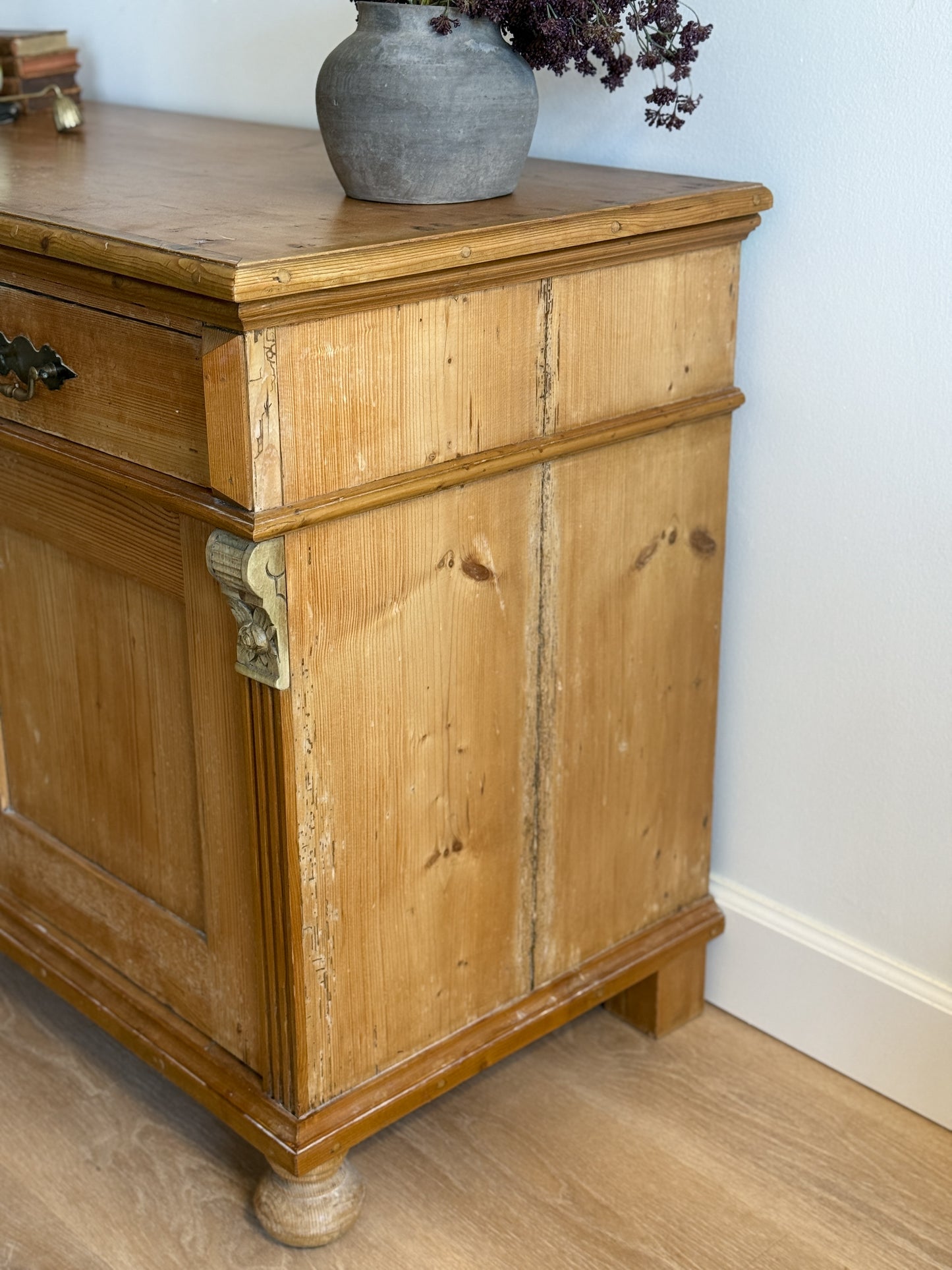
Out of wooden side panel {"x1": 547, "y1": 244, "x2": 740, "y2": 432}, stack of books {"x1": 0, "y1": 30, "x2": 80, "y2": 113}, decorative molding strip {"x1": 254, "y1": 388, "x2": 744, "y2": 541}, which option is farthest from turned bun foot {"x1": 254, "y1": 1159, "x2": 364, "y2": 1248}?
stack of books {"x1": 0, "y1": 30, "x2": 80, "y2": 113}

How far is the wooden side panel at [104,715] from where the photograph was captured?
1.34 m

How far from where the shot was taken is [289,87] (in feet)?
6.13

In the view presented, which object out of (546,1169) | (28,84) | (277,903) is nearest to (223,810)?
(277,903)

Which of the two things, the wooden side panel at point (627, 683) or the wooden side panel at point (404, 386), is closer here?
the wooden side panel at point (404, 386)

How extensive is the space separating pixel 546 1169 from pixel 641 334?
857 millimetres

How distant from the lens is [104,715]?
56.2 inches

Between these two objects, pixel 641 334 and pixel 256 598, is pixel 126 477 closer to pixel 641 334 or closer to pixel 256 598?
pixel 256 598

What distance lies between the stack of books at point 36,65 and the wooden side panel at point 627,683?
3.50 ft

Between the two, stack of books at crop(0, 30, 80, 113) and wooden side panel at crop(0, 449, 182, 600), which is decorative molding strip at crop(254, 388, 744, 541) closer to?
wooden side panel at crop(0, 449, 182, 600)

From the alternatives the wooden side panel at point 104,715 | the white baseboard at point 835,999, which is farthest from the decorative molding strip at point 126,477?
the white baseboard at point 835,999

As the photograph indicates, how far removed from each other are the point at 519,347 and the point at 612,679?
15.4 inches

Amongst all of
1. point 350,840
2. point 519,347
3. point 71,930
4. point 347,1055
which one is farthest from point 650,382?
point 71,930

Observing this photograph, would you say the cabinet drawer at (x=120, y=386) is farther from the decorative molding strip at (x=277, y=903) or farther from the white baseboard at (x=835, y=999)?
the white baseboard at (x=835, y=999)

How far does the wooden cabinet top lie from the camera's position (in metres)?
1.05
